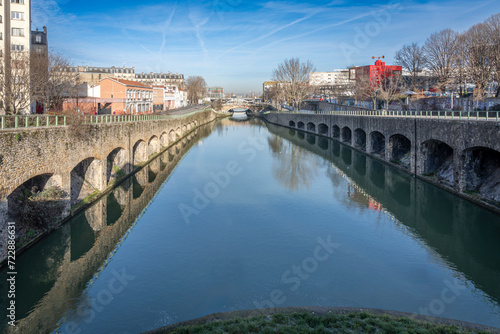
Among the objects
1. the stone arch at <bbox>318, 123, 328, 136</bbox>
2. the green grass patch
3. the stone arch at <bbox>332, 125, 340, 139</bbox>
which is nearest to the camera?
the green grass patch

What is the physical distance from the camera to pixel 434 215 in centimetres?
2200

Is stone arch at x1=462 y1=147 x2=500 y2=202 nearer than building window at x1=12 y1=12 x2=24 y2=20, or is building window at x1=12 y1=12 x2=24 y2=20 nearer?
stone arch at x1=462 y1=147 x2=500 y2=202

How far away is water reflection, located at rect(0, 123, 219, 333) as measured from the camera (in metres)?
11.9

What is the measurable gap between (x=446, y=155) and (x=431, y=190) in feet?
16.7

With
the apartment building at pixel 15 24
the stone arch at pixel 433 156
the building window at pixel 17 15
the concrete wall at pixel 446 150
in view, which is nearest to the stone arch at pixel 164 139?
the apartment building at pixel 15 24

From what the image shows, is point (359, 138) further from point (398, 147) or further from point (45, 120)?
point (45, 120)

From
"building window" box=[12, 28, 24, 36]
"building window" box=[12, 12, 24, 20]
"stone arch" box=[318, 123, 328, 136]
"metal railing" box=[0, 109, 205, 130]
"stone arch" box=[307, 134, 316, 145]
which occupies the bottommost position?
"stone arch" box=[307, 134, 316, 145]

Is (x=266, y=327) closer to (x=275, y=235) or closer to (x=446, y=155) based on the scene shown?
(x=275, y=235)

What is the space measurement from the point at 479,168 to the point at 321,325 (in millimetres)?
20137

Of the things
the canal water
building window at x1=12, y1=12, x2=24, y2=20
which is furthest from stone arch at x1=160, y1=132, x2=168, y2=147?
building window at x1=12, y1=12, x2=24, y2=20

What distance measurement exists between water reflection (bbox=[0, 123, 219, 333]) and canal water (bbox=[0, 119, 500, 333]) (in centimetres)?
6

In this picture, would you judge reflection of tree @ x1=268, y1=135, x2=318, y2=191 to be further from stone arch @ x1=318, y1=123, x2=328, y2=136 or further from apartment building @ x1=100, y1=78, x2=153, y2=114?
apartment building @ x1=100, y1=78, x2=153, y2=114

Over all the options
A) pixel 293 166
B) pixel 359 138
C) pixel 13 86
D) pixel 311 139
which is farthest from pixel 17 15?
pixel 311 139

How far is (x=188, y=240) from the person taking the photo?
57.5ft
